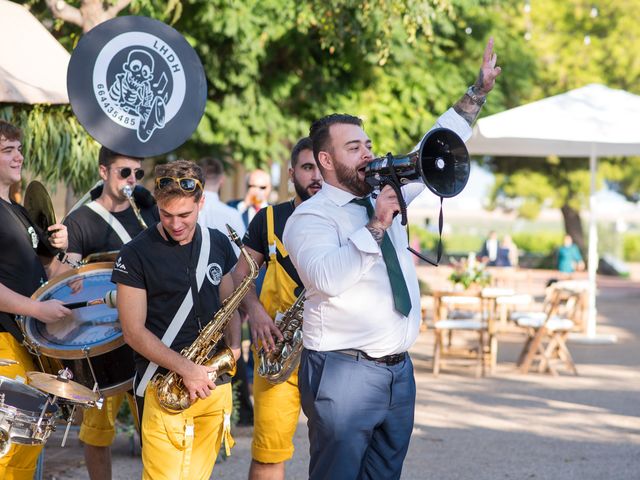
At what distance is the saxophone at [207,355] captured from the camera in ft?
14.7

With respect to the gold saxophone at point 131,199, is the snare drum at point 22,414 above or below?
below

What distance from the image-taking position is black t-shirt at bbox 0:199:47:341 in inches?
193

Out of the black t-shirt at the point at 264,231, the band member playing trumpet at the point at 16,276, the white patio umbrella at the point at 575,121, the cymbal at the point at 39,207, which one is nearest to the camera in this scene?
the band member playing trumpet at the point at 16,276

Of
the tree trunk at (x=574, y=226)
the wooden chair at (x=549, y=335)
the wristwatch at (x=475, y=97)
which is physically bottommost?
the tree trunk at (x=574, y=226)

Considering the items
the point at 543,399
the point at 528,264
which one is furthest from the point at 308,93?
the point at 528,264

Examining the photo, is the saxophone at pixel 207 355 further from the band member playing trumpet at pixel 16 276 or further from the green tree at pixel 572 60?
the green tree at pixel 572 60

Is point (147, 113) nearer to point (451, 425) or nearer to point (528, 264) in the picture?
point (451, 425)

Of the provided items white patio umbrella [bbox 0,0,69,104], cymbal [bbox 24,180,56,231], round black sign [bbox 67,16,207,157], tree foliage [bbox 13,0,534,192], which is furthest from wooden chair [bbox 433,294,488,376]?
cymbal [bbox 24,180,56,231]

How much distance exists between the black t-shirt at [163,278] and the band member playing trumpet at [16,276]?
1.51ft

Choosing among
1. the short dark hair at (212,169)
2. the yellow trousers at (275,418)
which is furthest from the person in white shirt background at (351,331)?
the short dark hair at (212,169)

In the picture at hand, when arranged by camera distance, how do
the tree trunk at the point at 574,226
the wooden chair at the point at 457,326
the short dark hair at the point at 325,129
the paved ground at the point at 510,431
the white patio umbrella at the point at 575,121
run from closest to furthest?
the short dark hair at the point at 325,129 < the paved ground at the point at 510,431 < the wooden chair at the point at 457,326 < the white patio umbrella at the point at 575,121 < the tree trunk at the point at 574,226

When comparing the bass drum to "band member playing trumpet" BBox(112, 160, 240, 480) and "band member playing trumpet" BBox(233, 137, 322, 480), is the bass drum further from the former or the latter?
"band member playing trumpet" BBox(233, 137, 322, 480)

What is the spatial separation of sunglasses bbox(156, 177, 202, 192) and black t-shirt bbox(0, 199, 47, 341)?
87cm

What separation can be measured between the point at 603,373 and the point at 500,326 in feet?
12.4
